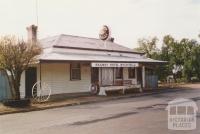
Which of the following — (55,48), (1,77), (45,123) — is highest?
(55,48)

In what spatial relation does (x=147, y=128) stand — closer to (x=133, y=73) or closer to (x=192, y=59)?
(x=133, y=73)

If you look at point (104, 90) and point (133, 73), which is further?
point (133, 73)

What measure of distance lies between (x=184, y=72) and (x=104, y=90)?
857 inches

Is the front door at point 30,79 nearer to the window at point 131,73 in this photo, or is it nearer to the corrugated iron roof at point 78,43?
the corrugated iron roof at point 78,43

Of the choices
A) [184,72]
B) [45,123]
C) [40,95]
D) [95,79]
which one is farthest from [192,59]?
[45,123]

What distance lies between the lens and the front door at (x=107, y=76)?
95.5ft

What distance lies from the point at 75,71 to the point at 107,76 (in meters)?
3.87

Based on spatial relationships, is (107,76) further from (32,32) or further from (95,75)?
(32,32)

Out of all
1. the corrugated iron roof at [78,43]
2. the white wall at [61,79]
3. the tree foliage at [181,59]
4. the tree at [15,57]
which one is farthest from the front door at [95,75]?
the tree foliage at [181,59]

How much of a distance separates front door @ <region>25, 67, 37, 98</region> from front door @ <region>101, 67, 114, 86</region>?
22.3 ft

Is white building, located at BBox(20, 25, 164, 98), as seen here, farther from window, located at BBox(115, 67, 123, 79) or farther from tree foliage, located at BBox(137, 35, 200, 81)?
tree foliage, located at BBox(137, 35, 200, 81)

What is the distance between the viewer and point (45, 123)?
1251 cm

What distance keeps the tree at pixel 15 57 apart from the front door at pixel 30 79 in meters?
4.41

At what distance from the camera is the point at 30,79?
2392cm
